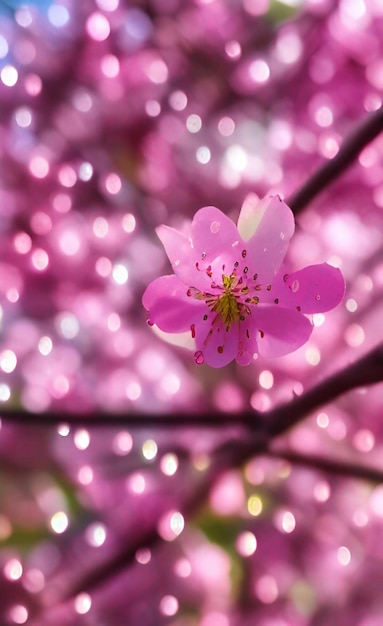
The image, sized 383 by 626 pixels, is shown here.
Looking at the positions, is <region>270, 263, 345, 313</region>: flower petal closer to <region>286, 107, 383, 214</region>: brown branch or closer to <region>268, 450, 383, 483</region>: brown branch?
<region>286, 107, 383, 214</region>: brown branch

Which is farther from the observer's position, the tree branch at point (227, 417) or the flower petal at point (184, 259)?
the tree branch at point (227, 417)

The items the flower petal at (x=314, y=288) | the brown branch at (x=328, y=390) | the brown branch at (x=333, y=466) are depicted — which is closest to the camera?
the flower petal at (x=314, y=288)

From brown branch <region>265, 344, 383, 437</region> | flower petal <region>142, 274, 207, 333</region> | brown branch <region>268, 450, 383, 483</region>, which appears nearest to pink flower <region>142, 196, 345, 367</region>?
flower petal <region>142, 274, 207, 333</region>

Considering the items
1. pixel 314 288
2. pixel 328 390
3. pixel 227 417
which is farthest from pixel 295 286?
pixel 227 417

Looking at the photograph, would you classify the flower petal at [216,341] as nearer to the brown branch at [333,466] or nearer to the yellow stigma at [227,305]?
the yellow stigma at [227,305]

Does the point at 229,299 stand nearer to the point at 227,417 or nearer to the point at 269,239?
the point at 269,239

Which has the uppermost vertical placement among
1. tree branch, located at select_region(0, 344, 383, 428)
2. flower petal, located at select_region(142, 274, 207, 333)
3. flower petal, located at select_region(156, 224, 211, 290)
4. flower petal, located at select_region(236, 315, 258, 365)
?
flower petal, located at select_region(156, 224, 211, 290)

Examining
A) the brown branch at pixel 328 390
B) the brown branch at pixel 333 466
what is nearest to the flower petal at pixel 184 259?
the brown branch at pixel 328 390

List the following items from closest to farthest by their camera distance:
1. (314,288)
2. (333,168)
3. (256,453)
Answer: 1. (314,288)
2. (333,168)
3. (256,453)
